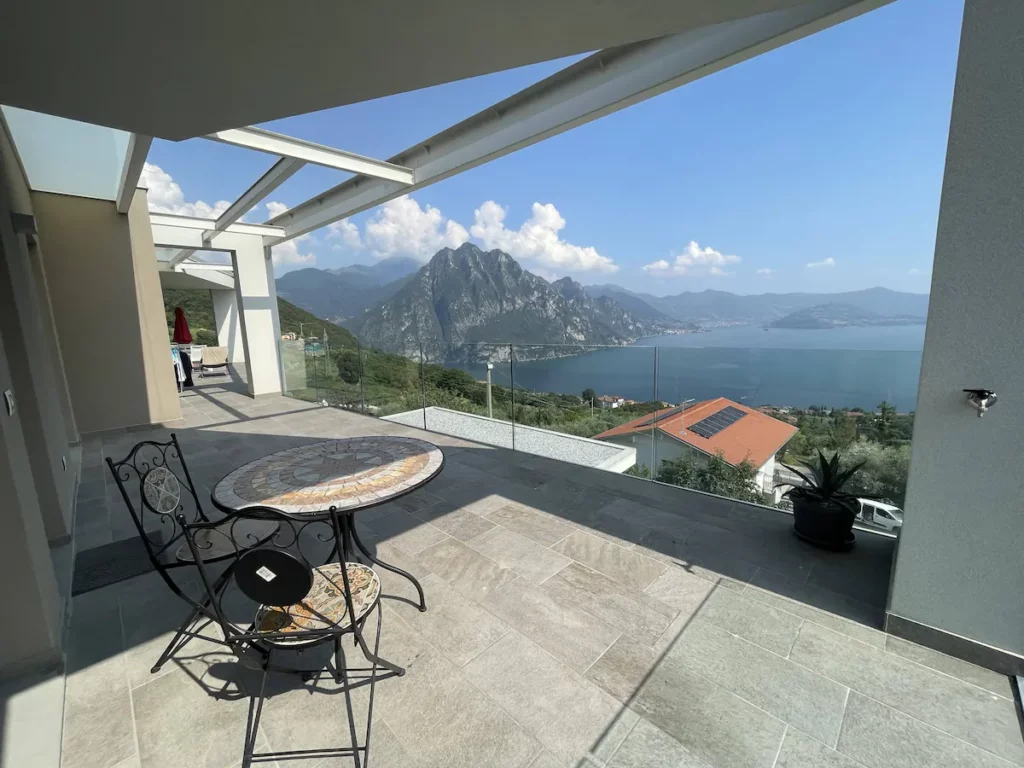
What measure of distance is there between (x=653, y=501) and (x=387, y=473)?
7.28 feet

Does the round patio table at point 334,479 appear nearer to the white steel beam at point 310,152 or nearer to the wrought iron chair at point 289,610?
the wrought iron chair at point 289,610

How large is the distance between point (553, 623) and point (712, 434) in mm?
2148

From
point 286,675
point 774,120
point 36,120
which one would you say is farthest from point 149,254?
point 774,120

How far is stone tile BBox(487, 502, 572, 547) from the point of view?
2.90 metres

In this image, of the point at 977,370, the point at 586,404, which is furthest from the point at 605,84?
the point at 977,370

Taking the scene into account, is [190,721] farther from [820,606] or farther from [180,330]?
[180,330]

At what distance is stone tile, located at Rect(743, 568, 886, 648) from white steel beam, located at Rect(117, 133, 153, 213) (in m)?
5.05

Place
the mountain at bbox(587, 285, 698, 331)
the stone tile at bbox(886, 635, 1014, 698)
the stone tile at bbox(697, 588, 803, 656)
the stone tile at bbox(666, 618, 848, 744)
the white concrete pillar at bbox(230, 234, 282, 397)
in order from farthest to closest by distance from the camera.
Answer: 1. the mountain at bbox(587, 285, 698, 331)
2. the white concrete pillar at bbox(230, 234, 282, 397)
3. the stone tile at bbox(697, 588, 803, 656)
4. the stone tile at bbox(886, 635, 1014, 698)
5. the stone tile at bbox(666, 618, 848, 744)

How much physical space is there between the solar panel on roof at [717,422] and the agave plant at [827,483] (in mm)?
616

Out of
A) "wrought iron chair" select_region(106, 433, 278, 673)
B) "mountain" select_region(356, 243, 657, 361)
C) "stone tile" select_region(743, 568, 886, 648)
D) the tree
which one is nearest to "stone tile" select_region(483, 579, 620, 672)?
"stone tile" select_region(743, 568, 886, 648)

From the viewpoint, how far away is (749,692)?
1.66 metres

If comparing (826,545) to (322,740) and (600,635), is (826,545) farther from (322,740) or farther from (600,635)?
(322,740)

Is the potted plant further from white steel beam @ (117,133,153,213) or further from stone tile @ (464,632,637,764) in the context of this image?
white steel beam @ (117,133,153,213)

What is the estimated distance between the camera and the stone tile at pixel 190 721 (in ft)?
4.76
